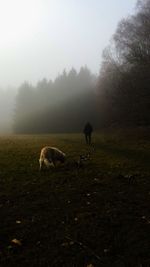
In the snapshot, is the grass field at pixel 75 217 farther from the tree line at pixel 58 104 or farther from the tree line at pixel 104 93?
the tree line at pixel 58 104

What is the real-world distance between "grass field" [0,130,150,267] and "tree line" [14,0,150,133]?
1034 inches

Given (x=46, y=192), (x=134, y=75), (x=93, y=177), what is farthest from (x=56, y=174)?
(x=134, y=75)

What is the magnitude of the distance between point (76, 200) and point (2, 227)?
11.8 feet

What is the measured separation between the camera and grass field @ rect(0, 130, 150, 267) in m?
9.38

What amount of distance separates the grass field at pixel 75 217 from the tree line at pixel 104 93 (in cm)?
2625

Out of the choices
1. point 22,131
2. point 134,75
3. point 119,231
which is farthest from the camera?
point 22,131

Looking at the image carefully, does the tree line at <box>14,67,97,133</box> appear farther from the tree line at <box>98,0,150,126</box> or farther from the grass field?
the grass field

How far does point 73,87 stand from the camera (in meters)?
101

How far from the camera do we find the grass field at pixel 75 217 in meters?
9.38

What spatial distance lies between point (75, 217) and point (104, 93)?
53.0 metres

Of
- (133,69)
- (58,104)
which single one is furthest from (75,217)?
(58,104)

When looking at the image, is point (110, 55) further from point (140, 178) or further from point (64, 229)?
point (64, 229)

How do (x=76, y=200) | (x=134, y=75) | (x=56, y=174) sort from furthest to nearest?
(x=134, y=75) → (x=56, y=174) → (x=76, y=200)

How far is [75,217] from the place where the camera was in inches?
479
